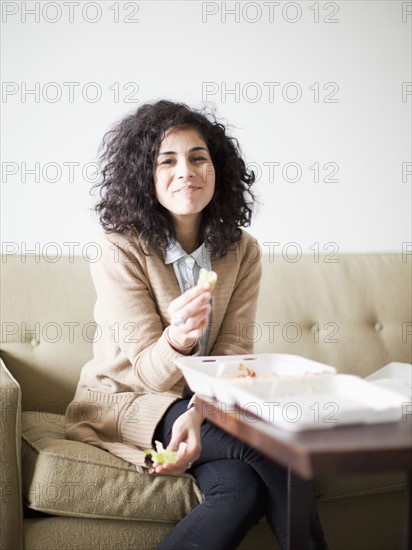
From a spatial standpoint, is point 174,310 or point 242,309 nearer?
point 174,310

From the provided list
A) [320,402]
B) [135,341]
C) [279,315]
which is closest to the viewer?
[320,402]

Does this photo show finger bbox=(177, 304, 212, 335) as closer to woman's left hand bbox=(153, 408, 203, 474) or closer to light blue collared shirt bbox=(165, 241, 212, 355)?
woman's left hand bbox=(153, 408, 203, 474)

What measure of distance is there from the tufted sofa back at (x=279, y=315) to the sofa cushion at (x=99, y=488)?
0.47 meters

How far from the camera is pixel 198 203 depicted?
1.70m

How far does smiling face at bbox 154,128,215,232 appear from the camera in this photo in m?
1.68

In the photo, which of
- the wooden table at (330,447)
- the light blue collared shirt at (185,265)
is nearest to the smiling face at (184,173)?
the light blue collared shirt at (185,265)

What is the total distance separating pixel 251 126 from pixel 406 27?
2.46 ft

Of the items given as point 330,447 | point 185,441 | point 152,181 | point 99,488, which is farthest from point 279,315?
point 330,447

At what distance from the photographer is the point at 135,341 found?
158 centimetres

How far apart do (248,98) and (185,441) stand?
1456mm

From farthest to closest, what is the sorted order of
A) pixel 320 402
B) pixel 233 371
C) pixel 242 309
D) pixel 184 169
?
pixel 242 309 < pixel 184 169 < pixel 233 371 < pixel 320 402

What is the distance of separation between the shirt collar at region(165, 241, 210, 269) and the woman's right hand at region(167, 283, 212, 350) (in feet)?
1.12

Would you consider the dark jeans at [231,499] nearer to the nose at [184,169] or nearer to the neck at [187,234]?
the neck at [187,234]

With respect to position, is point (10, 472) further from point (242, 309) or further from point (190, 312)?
point (242, 309)
